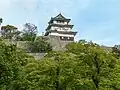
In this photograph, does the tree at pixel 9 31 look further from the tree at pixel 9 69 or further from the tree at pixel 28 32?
the tree at pixel 9 69

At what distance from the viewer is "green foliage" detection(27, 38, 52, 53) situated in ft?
139

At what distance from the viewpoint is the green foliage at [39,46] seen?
1672 inches

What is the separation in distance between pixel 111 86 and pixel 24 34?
114ft

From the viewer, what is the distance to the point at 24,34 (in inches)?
2052

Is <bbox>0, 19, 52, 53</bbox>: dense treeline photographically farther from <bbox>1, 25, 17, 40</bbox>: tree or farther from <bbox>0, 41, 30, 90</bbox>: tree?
<bbox>0, 41, 30, 90</bbox>: tree

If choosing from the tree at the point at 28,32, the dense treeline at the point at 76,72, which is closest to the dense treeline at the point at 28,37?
the tree at the point at 28,32

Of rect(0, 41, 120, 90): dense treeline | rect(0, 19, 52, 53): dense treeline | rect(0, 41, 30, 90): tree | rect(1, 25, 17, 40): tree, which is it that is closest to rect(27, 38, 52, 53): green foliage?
rect(0, 19, 52, 53): dense treeline

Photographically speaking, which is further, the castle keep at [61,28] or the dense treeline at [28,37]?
the castle keep at [61,28]

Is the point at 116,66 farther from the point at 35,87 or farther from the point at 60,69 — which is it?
the point at 35,87

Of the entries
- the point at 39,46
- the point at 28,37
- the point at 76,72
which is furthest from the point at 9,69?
the point at 28,37

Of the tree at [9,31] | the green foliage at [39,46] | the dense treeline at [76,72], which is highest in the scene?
the tree at [9,31]

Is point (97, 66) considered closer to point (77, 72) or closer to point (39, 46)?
point (77, 72)

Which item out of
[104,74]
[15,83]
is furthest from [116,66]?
[15,83]

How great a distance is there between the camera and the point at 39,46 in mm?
43219
